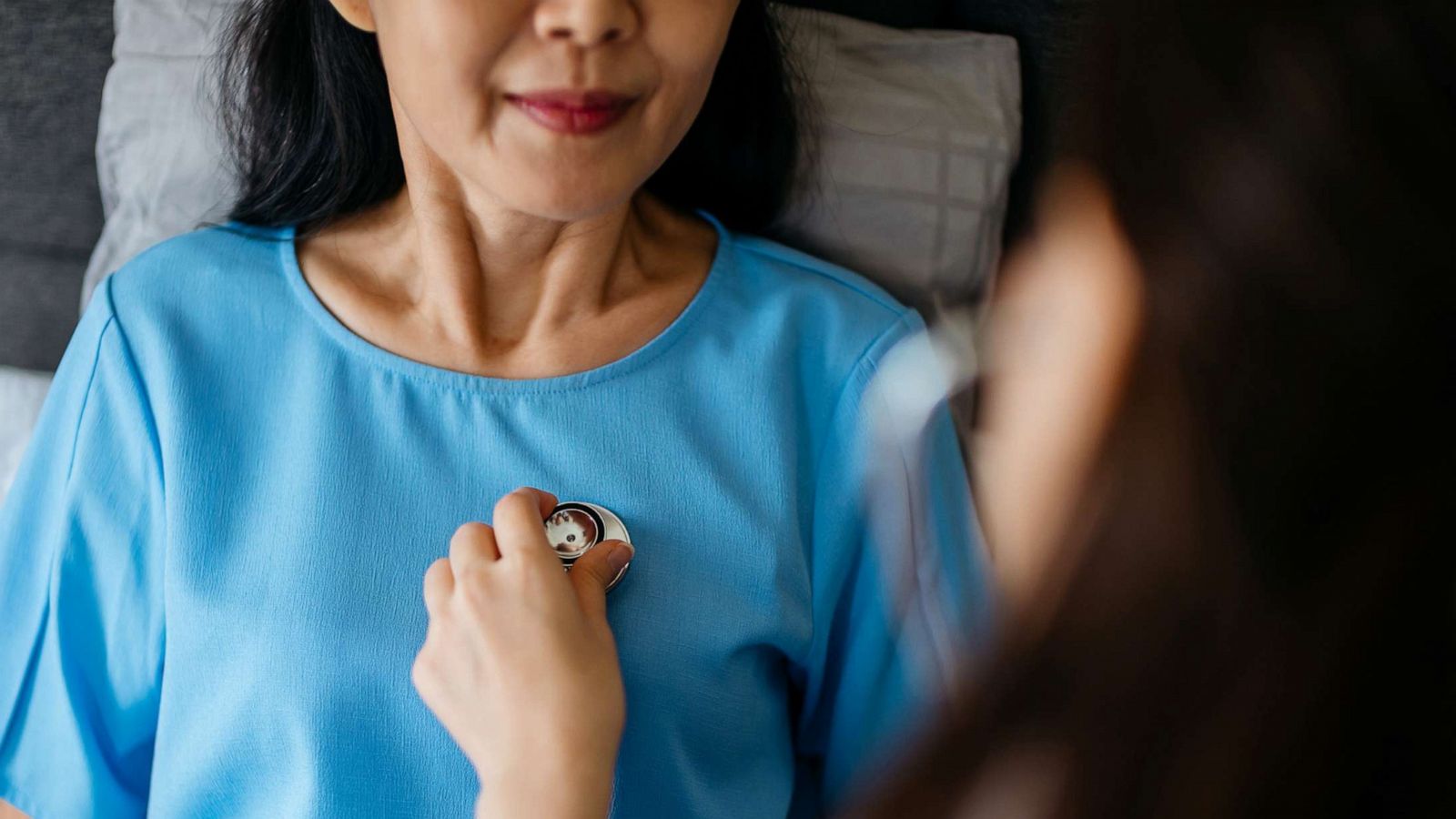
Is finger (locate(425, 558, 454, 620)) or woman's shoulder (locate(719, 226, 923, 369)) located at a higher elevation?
woman's shoulder (locate(719, 226, 923, 369))

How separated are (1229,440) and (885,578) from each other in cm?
69

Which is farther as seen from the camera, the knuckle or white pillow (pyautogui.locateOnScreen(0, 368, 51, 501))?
white pillow (pyautogui.locateOnScreen(0, 368, 51, 501))

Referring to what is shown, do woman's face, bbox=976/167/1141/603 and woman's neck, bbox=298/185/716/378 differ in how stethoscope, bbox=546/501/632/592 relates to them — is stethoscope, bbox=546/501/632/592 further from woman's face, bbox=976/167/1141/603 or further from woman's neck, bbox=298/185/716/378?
woman's face, bbox=976/167/1141/603

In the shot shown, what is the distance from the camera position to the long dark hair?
0.38 meters

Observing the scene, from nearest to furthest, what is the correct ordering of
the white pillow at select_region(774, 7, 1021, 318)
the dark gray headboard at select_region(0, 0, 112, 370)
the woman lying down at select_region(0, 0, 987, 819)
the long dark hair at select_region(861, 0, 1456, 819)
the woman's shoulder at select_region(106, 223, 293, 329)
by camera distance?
the long dark hair at select_region(861, 0, 1456, 819)
the woman lying down at select_region(0, 0, 987, 819)
the woman's shoulder at select_region(106, 223, 293, 329)
the white pillow at select_region(774, 7, 1021, 318)
the dark gray headboard at select_region(0, 0, 112, 370)

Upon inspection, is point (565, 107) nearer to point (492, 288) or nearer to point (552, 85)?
point (552, 85)

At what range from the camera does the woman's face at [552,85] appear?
0.89 m

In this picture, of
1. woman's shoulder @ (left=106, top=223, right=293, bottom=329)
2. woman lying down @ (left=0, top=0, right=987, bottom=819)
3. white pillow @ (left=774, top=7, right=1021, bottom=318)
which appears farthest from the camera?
white pillow @ (left=774, top=7, right=1021, bottom=318)

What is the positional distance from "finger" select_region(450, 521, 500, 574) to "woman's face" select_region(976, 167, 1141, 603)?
1.67ft

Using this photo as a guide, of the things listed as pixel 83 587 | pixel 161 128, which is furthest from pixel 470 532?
pixel 161 128

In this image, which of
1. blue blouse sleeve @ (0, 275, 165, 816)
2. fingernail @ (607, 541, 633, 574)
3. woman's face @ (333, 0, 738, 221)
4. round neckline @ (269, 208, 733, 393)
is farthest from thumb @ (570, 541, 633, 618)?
blue blouse sleeve @ (0, 275, 165, 816)

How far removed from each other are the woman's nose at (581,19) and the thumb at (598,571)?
0.39m

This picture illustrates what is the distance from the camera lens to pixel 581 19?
877 millimetres

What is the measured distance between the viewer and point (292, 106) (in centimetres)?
118
